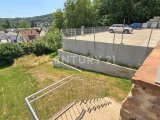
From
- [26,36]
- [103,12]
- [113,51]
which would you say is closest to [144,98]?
[113,51]

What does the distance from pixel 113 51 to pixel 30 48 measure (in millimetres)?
17925

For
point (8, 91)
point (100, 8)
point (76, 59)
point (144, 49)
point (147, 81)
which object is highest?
point (100, 8)

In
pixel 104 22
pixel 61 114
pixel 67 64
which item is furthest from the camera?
pixel 104 22

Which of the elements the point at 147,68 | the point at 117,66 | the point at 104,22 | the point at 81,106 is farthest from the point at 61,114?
the point at 104,22

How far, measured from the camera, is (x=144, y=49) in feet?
33.6

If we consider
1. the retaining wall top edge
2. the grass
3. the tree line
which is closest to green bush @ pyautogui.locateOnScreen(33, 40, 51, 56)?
the tree line

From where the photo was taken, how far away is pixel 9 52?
23859 millimetres

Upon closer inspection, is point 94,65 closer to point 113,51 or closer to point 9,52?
point 113,51

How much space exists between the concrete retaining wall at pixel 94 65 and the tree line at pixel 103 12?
14627 millimetres

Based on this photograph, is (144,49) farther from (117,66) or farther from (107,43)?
(107,43)

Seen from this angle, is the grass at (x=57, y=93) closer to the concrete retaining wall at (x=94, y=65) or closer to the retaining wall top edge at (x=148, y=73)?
the concrete retaining wall at (x=94, y=65)

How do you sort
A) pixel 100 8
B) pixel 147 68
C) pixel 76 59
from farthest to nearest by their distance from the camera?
pixel 100 8
pixel 76 59
pixel 147 68

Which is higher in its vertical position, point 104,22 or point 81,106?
point 104,22

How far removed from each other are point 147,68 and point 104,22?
32.8 m
